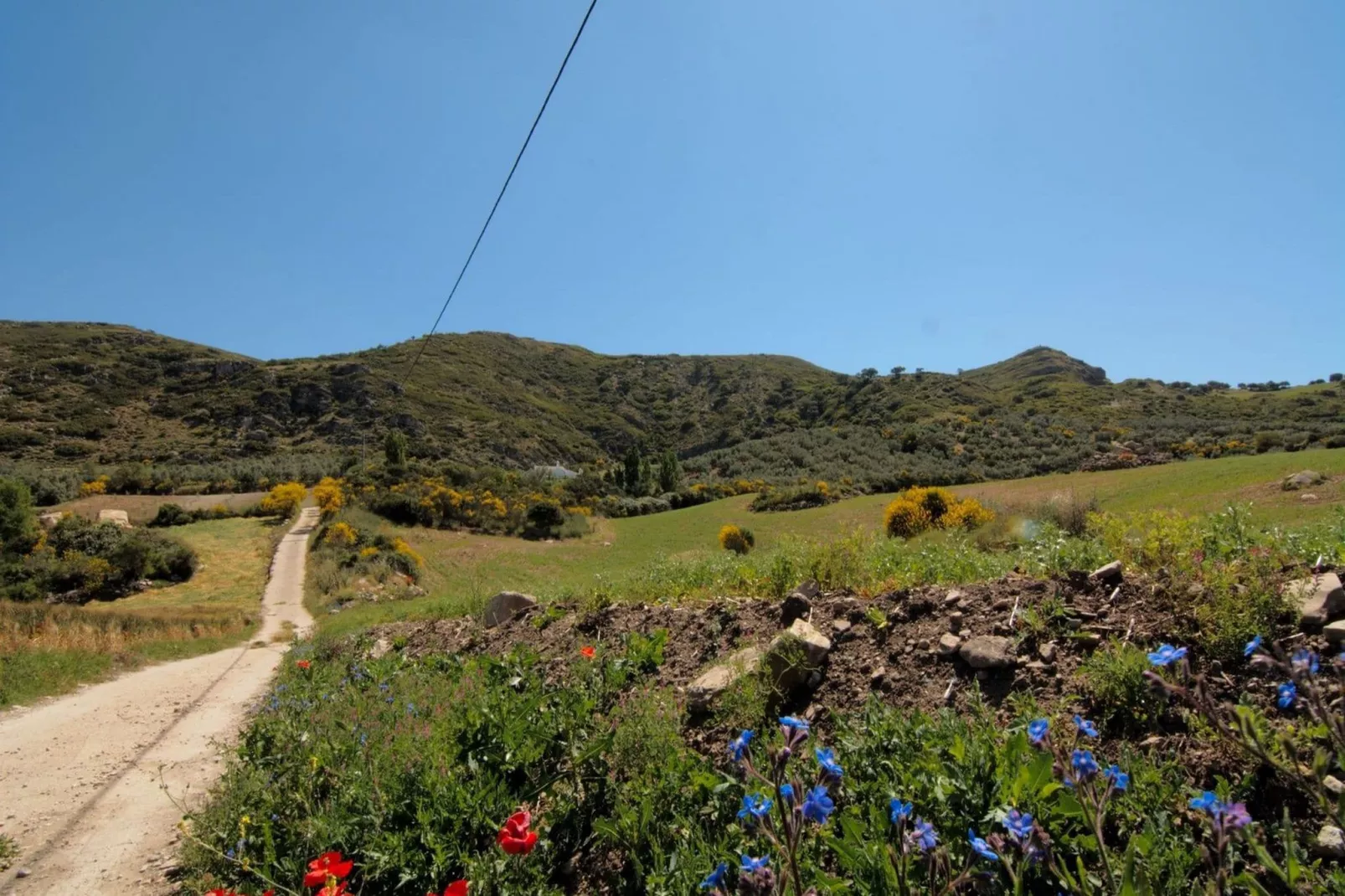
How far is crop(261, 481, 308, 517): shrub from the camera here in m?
34.3

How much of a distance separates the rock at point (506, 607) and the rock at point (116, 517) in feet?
94.5

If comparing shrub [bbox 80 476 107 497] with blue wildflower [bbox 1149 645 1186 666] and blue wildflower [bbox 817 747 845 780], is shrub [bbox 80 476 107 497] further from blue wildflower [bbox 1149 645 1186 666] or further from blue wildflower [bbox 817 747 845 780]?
blue wildflower [bbox 1149 645 1186 666]

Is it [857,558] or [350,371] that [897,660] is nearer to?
[857,558]

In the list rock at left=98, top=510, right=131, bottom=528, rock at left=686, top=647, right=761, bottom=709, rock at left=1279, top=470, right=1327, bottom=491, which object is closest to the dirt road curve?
rock at left=686, top=647, right=761, bottom=709

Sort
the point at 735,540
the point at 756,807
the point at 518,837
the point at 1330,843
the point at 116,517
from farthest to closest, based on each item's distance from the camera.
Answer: the point at 116,517, the point at 735,540, the point at 518,837, the point at 1330,843, the point at 756,807

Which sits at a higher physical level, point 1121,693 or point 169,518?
point 1121,693

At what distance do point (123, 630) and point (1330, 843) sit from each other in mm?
18893

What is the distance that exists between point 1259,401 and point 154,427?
11331cm

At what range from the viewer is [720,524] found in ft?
107

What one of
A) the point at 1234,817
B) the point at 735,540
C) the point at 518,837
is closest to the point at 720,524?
the point at 735,540

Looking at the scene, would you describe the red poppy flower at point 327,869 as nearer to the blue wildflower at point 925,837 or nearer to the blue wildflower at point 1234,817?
the blue wildflower at point 925,837

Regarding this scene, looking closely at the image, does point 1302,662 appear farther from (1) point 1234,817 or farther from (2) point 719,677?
(2) point 719,677

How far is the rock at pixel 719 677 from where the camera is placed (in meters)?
3.70

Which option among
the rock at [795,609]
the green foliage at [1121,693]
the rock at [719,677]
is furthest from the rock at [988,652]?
the rock at [795,609]
